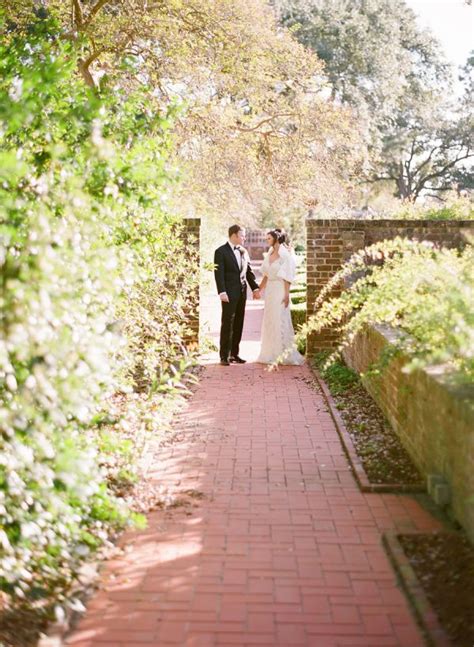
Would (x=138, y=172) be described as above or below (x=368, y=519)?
above

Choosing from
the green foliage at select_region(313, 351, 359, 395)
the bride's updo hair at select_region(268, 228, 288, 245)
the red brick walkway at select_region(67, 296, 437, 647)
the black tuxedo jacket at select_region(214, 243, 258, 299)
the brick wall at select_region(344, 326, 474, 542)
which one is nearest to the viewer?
the red brick walkway at select_region(67, 296, 437, 647)

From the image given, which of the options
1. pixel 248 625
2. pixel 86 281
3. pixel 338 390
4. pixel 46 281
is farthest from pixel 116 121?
pixel 338 390

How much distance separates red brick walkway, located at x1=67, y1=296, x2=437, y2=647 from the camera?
12.7ft

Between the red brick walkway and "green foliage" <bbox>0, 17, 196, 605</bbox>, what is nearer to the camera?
"green foliage" <bbox>0, 17, 196, 605</bbox>

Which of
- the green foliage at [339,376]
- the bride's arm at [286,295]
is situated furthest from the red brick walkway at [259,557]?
the bride's arm at [286,295]

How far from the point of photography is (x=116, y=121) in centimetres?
619

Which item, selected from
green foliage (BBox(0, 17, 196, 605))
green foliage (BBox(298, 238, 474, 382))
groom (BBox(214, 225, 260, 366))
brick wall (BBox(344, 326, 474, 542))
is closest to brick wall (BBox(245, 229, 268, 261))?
groom (BBox(214, 225, 260, 366))

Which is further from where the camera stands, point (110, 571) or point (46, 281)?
point (110, 571)

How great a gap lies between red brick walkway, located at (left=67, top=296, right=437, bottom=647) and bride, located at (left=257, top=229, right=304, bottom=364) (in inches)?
157

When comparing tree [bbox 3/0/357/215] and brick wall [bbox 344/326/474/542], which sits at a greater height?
tree [bbox 3/0/357/215]

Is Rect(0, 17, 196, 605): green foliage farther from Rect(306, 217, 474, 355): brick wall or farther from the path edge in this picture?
Rect(306, 217, 474, 355): brick wall

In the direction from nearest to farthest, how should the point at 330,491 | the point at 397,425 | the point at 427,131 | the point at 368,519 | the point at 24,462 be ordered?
the point at 24,462
the point at 368,519
the point at 330,491
the point at 397,425
the point at 427,131

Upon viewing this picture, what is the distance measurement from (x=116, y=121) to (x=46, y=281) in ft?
10.4

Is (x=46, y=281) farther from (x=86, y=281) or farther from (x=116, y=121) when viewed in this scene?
(x=116, y=121)
